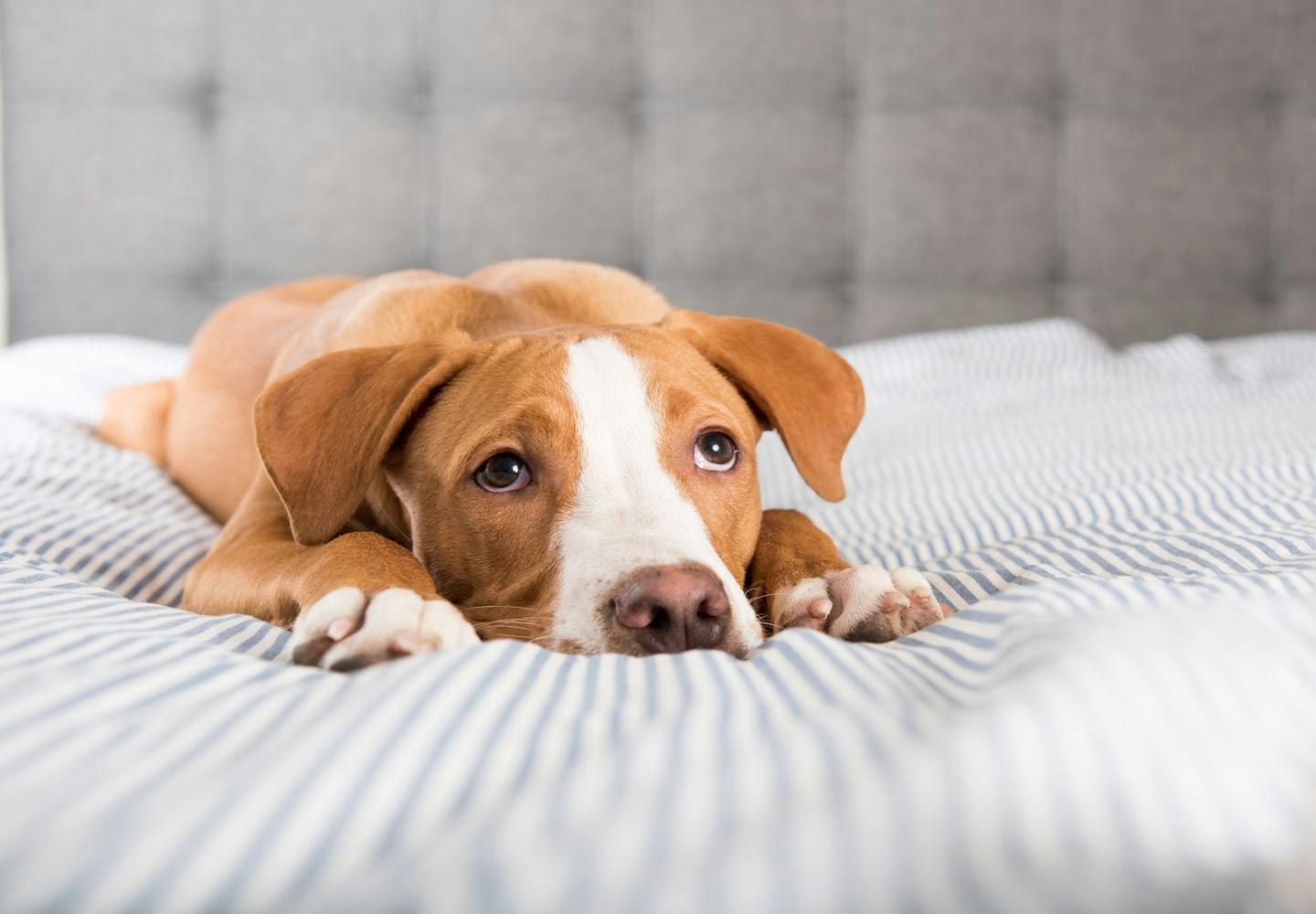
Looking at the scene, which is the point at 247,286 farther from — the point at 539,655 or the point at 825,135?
the point at 539,655

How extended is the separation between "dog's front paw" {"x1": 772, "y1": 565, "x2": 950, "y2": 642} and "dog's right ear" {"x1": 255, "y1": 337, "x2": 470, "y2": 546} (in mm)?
530

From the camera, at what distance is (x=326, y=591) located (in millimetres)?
1008

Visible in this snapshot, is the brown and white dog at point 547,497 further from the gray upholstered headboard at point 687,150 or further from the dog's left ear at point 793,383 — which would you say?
the gray upholstered headboard at point 687,150

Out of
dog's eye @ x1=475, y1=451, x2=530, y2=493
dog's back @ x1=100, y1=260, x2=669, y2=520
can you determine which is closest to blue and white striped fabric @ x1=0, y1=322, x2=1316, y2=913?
dog's eye @ x1=475, y1=451, x2=530, y2=493

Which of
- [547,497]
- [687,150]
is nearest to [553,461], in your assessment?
[547,497]

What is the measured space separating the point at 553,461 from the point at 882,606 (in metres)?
0.40

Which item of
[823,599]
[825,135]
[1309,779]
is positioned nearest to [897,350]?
[825,135]

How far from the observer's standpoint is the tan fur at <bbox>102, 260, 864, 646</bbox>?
45.3 inches

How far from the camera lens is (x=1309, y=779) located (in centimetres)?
51

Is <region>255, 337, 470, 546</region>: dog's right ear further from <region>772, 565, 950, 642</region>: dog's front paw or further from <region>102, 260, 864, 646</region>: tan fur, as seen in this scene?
<region>772, 565, 950, 642</region>: dog's front paw

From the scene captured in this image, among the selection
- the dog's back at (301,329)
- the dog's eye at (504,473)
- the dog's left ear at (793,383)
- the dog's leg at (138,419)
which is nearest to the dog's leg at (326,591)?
the dog's eye at (504,473)

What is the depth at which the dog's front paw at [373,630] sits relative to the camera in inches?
33.5

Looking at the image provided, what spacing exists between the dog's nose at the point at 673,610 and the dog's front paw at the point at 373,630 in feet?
0.49

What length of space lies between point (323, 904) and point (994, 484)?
140cm
